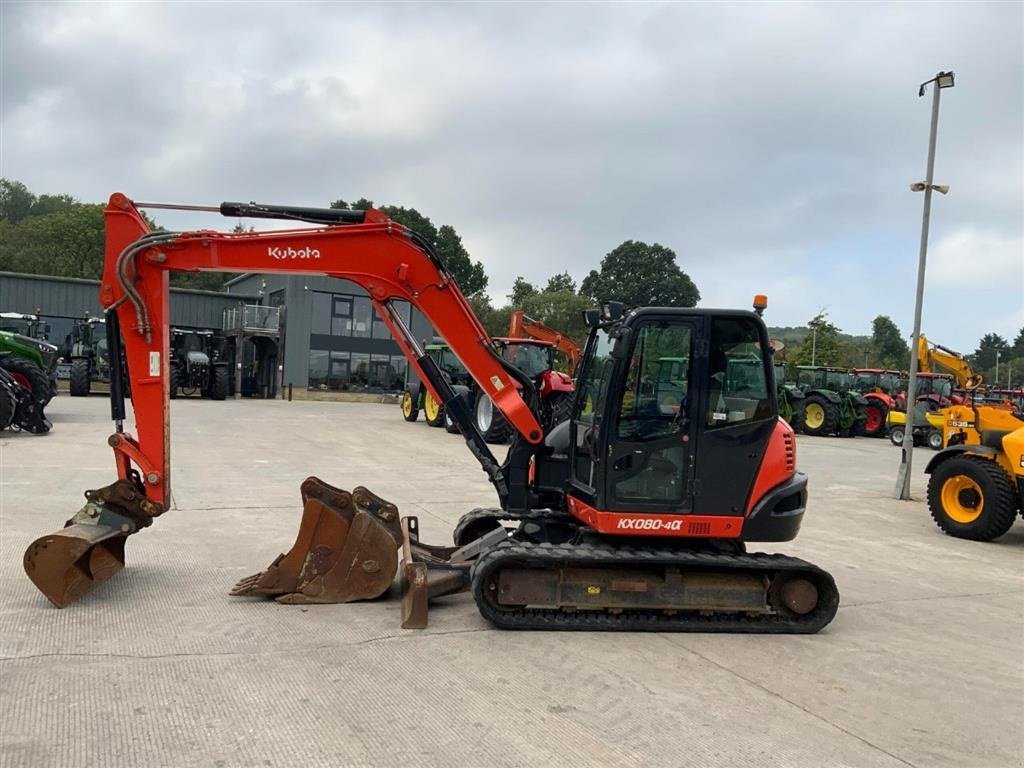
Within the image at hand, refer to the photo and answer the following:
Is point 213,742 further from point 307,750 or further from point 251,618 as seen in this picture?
point 251,618

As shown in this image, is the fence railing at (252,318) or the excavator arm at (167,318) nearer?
the excavator arm at (167,318)

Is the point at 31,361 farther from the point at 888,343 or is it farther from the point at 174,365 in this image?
the point at 888,343

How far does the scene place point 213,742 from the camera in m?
3.71

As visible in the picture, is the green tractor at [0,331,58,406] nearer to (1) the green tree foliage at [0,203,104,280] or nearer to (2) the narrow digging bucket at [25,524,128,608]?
(2) the narrow digging bucket at [25,524,128,608]

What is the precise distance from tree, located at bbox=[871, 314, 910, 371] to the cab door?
8172 cm

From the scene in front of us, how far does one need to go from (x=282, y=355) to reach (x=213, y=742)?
3397 cm

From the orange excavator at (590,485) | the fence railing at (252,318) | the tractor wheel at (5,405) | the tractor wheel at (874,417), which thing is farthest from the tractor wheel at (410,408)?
the orange excavator at (590,485)

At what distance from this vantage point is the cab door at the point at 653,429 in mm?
5816

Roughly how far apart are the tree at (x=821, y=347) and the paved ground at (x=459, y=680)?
45506 millimetres

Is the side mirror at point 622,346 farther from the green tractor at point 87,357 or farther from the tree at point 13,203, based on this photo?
the tree at point 13,203

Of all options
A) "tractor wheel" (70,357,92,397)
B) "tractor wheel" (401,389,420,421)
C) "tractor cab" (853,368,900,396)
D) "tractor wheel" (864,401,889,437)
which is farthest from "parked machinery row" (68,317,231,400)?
"tractor cab" (853,368,900,396)

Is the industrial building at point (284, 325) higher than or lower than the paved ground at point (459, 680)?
higher

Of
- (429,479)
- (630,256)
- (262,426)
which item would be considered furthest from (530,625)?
(630,256)

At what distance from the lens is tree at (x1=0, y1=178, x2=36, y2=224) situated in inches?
3164
